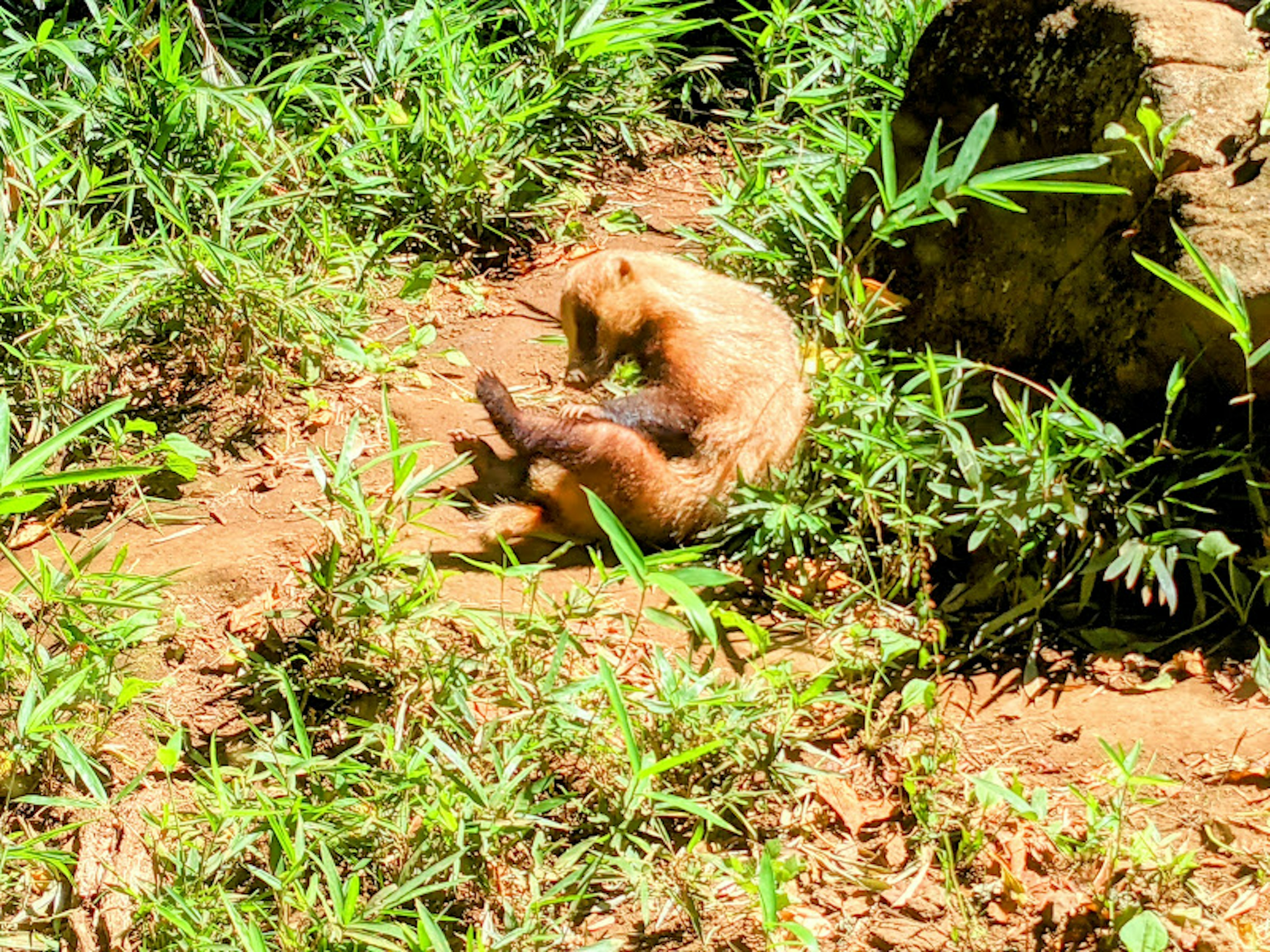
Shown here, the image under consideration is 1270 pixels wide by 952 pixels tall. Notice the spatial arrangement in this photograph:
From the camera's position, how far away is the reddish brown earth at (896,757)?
9.85 ft

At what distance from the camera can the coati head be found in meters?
4.81

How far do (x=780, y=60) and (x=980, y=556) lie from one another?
3.46m

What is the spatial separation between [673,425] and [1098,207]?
1555 mm

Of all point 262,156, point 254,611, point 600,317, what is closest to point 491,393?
point 600,317

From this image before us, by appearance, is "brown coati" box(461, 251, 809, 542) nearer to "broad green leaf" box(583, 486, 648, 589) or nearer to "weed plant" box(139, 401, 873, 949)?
"weed plant" box(139, 401, 873, 949)

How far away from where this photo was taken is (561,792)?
10.8ft

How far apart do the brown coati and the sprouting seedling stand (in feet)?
4.14

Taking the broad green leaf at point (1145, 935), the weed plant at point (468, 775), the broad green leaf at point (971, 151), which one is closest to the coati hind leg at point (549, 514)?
the weed plant at point (468, 775)

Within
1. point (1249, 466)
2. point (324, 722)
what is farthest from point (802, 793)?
point (1249, 466)

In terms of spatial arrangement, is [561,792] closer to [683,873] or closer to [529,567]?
[683,873]

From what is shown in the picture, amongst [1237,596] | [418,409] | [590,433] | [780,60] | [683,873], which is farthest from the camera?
[780,60]

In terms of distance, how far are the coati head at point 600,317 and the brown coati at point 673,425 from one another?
0.01 meters

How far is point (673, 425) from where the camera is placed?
4.43 m

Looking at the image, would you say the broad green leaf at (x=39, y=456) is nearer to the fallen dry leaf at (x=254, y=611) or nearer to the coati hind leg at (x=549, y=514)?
the fallen dry leaf at (x=254, y=611)
